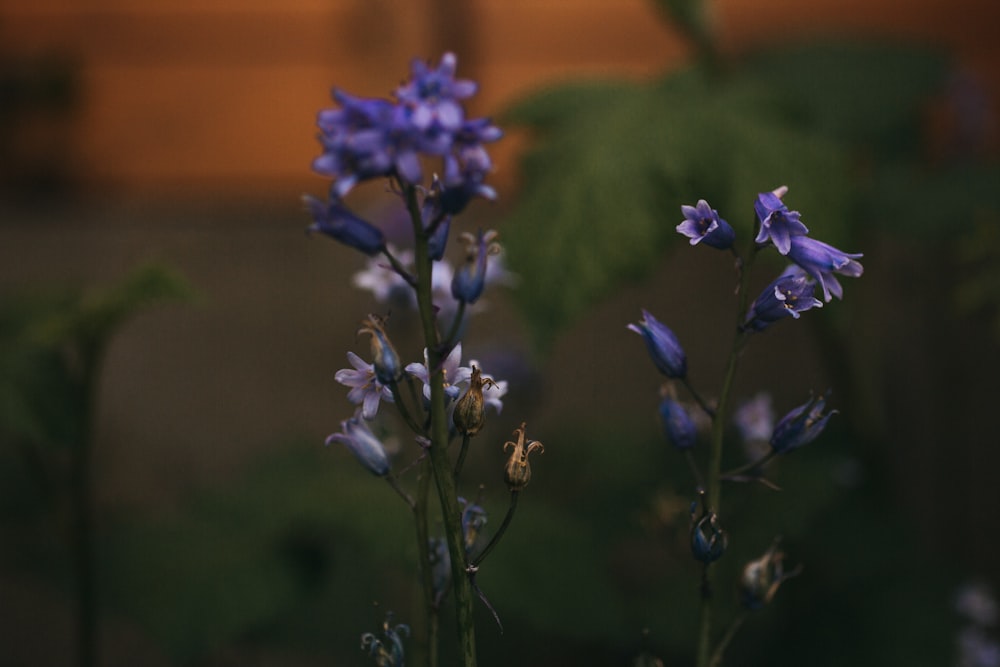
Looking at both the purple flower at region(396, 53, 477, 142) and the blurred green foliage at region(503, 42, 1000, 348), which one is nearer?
the purple flower at region(396, 53, 477, 142)

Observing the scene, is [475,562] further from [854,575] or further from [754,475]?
[854,575]

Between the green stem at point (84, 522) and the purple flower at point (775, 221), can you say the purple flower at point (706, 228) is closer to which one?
the purple flower at point (775, 221)

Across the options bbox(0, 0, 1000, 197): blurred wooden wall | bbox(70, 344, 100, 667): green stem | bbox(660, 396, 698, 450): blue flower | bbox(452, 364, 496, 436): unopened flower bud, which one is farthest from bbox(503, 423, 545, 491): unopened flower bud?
bbox(0, 0, 1000, 197): blurred wooden wall

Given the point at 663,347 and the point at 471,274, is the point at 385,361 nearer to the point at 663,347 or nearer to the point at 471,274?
the point at 471,274

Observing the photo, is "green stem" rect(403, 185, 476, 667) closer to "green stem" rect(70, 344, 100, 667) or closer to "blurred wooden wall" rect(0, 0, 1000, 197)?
"green stem" rect(70, 344, 100, 667)

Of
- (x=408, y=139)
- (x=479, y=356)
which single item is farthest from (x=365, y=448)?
(x=479, y=356)
